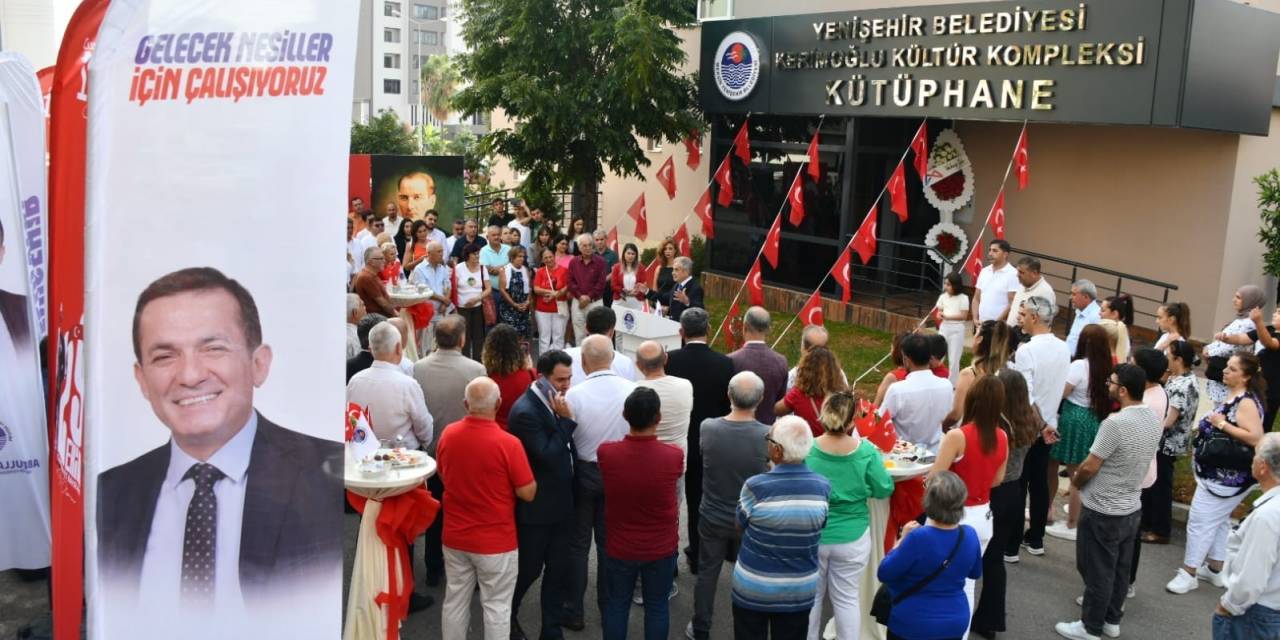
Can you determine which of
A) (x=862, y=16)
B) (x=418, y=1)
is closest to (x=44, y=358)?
(x=862, y=16)

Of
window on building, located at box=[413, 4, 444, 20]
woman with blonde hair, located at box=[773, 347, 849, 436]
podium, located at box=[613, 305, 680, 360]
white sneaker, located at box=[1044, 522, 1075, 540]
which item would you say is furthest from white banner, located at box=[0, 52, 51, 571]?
window on building, located at box=[413, 4, 444, 20]

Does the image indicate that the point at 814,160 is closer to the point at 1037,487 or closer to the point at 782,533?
the point at 1037,487

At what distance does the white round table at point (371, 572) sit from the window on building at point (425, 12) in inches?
3794

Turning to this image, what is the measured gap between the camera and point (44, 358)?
6.24 metres

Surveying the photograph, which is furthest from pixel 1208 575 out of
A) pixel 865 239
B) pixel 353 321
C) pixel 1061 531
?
pixel 353 321

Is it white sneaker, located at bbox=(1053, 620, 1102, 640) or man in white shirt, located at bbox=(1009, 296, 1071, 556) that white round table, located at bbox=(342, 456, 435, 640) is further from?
man in white shirt, located at bbox=(1009, 296, 1071, 556)

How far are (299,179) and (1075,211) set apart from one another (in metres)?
14.1

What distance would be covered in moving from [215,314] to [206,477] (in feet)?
1.62

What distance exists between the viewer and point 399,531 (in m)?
5.63

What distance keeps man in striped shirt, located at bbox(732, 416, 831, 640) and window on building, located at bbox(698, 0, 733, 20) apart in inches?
595

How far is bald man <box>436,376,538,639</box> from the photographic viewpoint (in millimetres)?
5438

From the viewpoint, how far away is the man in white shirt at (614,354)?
22.9ft

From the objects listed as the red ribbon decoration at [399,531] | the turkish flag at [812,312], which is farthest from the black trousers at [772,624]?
the turkish flag at [812,312]

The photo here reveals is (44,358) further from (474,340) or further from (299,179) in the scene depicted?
(474,340)
